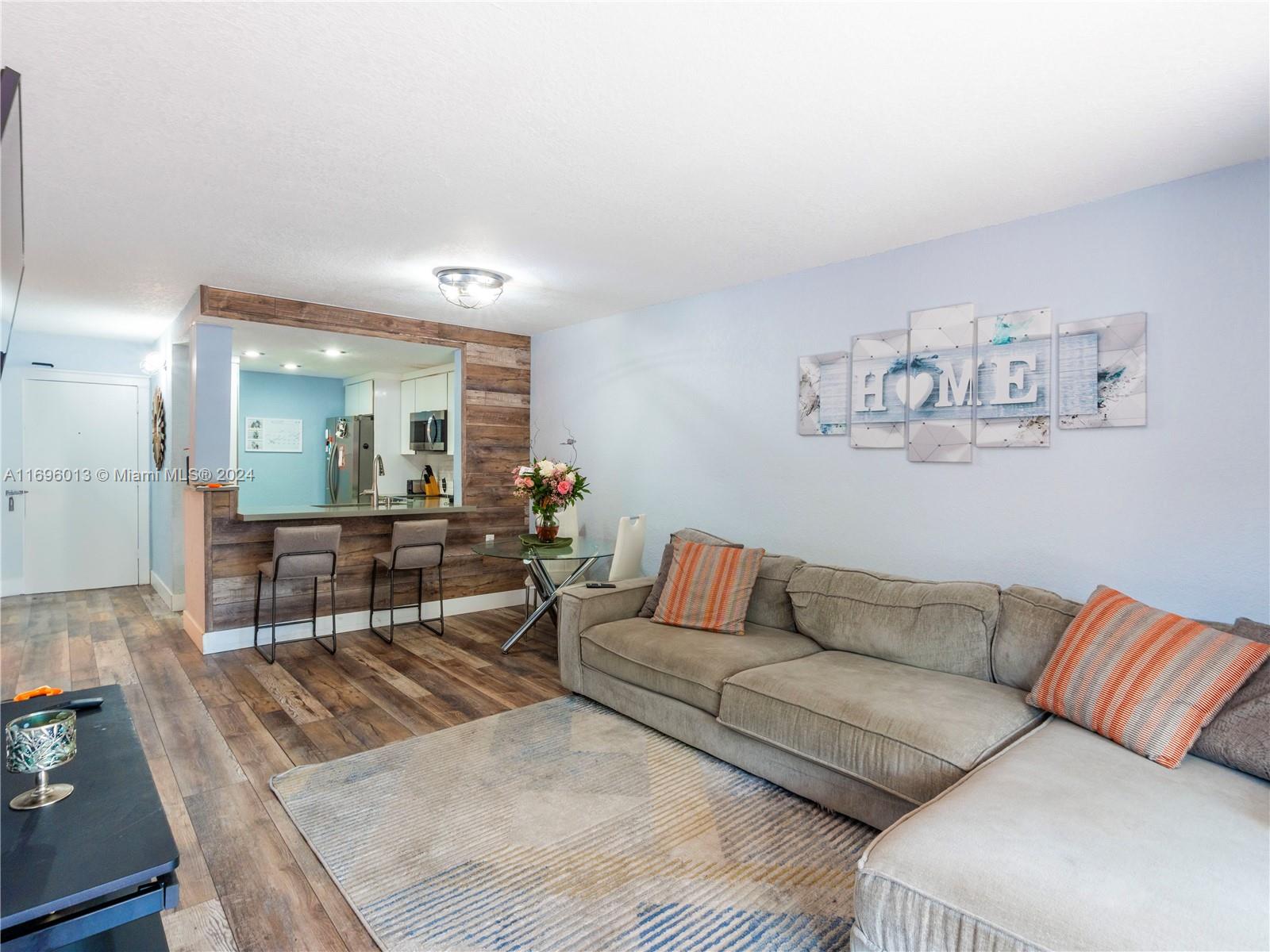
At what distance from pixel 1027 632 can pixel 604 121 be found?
2.43m

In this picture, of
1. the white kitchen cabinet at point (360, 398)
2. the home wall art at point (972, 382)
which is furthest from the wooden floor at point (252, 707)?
the white kitchen cabinet at point (360, 398)

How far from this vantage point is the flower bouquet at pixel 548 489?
14.7 feet

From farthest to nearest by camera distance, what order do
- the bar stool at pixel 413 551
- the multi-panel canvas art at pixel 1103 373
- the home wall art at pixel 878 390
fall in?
1. the bar stool at pixel 413 551
2. the home wall art at pixel 878 390
3. the multi-panel canvas art at pixel 1103 373

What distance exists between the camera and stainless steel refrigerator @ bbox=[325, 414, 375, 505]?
7.27 meters

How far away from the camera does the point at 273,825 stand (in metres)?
2.43

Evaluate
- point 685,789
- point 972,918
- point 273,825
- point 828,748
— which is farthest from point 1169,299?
point 273,825

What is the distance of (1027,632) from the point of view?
8.63ft

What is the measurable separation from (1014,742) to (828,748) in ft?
1.92

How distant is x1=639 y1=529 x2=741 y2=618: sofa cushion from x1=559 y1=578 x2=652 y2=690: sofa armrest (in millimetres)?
92

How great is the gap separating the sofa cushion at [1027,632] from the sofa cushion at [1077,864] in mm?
653

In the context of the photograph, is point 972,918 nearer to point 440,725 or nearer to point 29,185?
point 440,725

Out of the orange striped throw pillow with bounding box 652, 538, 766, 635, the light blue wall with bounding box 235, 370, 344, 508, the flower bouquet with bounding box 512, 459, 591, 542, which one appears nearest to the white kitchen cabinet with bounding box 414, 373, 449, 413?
the light blue wall with bounding box 235, 370, 344, 508

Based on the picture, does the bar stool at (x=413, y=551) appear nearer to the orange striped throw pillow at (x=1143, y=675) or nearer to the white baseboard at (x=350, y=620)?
the white baseboard at (x=350, y=620)

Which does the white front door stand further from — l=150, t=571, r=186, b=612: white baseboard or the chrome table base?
the chrome table base
